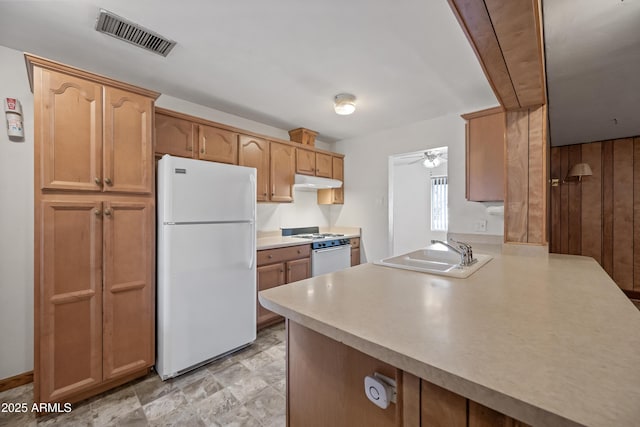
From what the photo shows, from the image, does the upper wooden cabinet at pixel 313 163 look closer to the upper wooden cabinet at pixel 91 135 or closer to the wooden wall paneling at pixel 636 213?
the upper wooden cabinet at pixel 91 135

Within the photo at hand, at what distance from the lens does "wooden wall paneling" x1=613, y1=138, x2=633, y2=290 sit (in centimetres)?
397

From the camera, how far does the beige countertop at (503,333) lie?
0.45 meters

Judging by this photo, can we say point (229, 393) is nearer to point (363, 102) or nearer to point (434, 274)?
point (434, 274)

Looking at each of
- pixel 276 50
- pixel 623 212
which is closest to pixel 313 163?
pixel 276 50

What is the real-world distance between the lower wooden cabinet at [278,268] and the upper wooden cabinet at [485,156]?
1.80 metres

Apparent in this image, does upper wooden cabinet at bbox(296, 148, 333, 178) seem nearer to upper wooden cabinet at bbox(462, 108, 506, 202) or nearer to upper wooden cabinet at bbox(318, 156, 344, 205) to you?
upper wooden cabinet at bbox(318, 156, 344, 205)

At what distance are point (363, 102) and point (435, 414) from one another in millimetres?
2670

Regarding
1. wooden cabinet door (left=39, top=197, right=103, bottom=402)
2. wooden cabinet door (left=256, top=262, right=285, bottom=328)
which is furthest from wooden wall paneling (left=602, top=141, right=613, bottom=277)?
wooden cabinet door (left=39, top=197, right=103, bottom=402)

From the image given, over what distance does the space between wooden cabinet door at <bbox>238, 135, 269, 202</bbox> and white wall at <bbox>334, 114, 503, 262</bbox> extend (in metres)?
1.46

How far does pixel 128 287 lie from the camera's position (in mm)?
1852

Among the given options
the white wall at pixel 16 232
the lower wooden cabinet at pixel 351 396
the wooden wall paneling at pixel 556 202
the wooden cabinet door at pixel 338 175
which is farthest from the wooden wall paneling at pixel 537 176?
the wooden wall paneling at pixel 556 202

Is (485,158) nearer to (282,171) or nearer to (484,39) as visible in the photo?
(484,39)

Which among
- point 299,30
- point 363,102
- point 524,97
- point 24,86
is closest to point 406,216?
point 363,102

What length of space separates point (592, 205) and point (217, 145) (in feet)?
18.2
